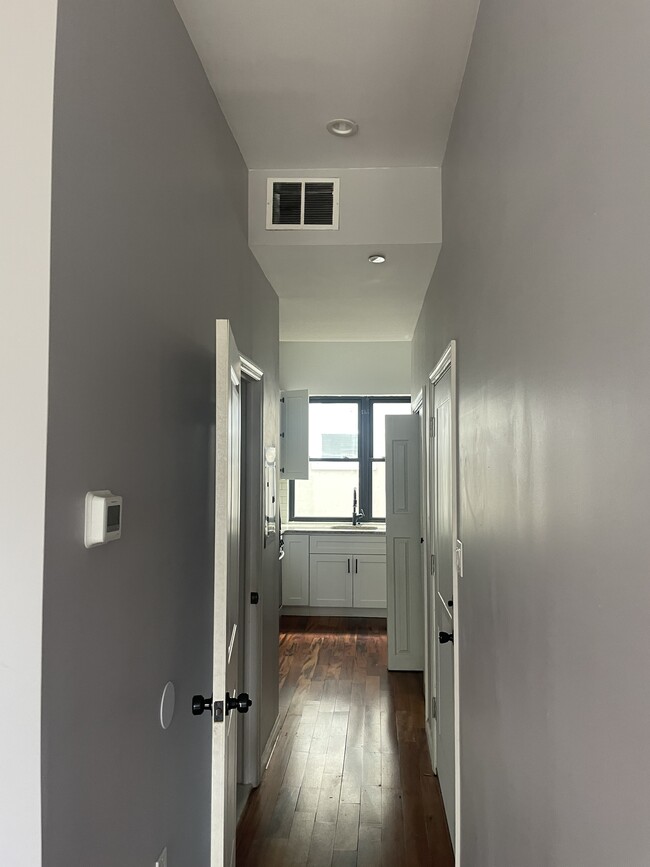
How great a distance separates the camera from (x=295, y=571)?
607 cm

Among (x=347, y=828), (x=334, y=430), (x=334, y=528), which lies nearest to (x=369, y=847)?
(x=347, y=828)

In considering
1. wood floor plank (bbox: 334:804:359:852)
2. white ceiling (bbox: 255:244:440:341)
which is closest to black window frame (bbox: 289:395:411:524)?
white ceiling (bbox: 255:244:440:341)

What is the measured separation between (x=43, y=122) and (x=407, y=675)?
172 inches

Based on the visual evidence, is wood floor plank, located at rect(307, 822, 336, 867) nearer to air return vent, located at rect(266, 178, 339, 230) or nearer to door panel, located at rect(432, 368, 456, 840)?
door panel, located at rect(432, 368, 456, 840)

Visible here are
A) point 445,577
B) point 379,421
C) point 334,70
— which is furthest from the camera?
point 379,421

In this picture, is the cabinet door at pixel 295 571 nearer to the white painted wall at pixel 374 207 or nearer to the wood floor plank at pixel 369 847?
the wood floor plank at pixel 369 847

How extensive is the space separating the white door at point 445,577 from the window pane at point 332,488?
9.98ft

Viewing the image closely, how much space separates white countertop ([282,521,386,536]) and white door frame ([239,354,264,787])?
2.83m

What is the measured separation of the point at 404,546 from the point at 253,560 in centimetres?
187

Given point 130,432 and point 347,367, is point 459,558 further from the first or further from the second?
point 347,367

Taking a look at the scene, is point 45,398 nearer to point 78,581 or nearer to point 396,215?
point 78,581

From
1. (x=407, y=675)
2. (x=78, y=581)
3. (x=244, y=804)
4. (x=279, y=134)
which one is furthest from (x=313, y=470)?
(x=78, y=581)

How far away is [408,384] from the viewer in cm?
628

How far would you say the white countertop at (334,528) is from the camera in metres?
6.01
